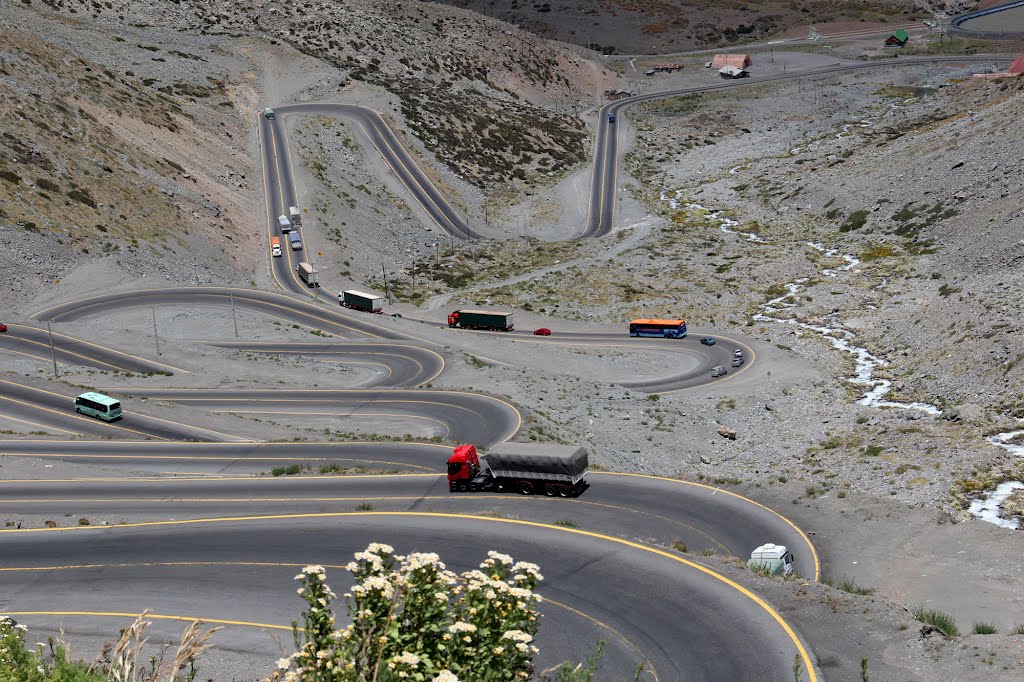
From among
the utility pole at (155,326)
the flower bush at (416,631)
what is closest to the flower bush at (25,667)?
the flower bush at (416,631)

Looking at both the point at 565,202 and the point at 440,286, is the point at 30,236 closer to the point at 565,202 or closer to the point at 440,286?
the point at 440,286

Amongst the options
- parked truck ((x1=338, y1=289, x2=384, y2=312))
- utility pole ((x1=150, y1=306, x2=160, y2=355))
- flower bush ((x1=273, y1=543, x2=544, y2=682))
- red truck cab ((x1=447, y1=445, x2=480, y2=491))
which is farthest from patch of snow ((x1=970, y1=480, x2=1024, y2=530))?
parked truck ((x1=338, y1=289, x2=384, y2=312))

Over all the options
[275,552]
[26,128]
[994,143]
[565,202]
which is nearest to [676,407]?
[275,552]

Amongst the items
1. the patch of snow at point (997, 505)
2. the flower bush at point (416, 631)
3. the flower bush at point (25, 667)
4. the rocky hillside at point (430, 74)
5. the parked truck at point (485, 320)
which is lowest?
the parked truck at point (485, 320)

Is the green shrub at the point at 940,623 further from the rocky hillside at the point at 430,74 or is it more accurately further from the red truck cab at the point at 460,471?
the rocky hillside at the point at 430,74

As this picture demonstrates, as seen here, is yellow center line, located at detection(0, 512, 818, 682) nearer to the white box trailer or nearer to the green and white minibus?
the white box trailer
